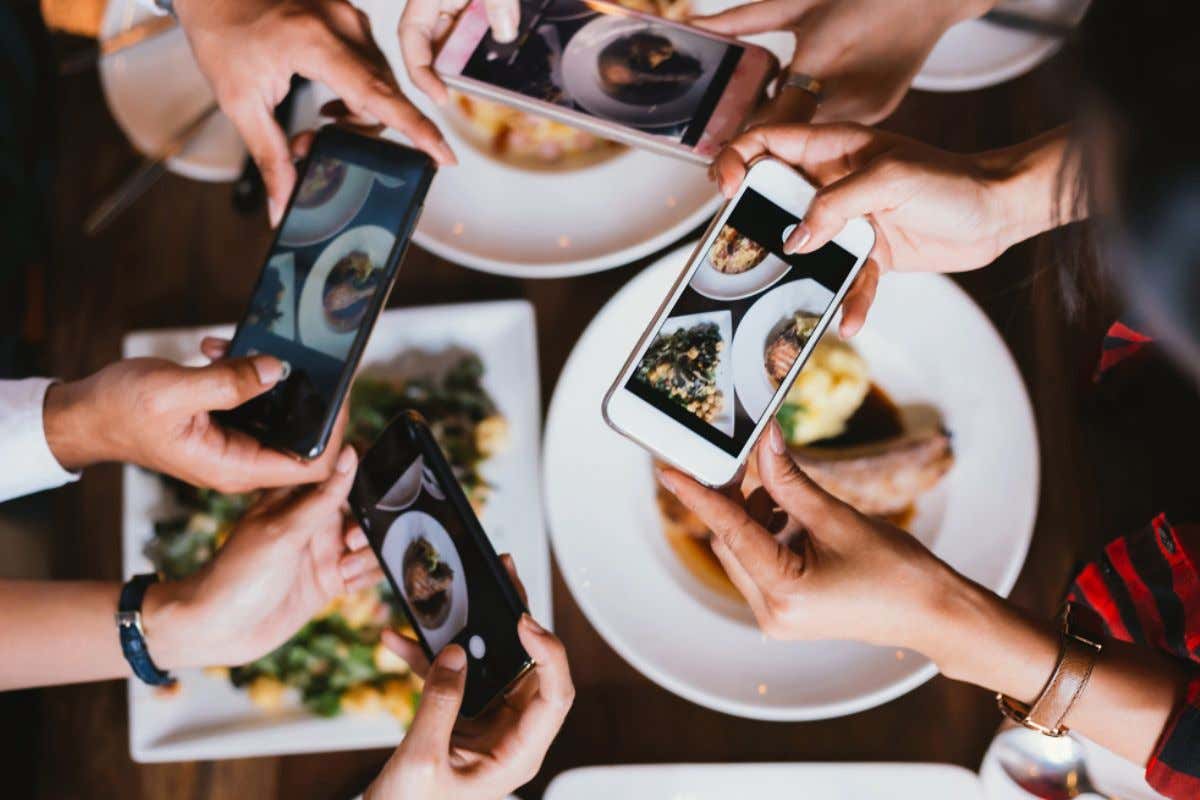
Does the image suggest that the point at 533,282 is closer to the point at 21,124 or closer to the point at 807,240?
the point at 807,240

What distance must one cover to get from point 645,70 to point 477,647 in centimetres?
65

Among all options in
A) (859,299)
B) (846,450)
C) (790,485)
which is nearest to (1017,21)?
(859,299)

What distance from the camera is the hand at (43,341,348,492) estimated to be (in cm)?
82

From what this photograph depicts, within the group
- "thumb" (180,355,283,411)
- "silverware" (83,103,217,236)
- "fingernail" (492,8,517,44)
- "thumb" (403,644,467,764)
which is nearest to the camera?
"thumb" (403,644,467,764)

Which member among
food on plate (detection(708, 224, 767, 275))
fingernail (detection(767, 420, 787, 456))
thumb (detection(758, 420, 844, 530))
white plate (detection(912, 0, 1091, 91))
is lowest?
thumb (detection(758, 420, 844, 530))

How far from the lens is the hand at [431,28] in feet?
3.00

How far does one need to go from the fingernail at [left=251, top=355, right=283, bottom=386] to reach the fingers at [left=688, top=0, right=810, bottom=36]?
1.96 ft

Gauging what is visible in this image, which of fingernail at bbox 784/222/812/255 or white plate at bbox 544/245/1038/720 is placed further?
white plate at bbox 544/245/1038/720

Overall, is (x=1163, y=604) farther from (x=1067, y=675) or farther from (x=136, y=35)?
(x=136, y=35)

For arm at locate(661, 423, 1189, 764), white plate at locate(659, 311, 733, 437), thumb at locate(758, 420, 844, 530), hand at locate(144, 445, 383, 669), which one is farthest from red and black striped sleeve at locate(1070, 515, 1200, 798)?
hand at locate(144, 445, 383, 669)

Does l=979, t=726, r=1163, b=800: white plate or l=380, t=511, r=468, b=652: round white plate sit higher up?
l=979, t=726, r=1163, b=800: white plate

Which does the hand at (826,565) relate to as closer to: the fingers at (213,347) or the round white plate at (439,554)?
the round white plate at (439,554)

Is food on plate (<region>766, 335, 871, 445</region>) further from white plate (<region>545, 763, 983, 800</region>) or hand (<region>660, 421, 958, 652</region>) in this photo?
white plate (<region>545, 763, 983, 800</region>)

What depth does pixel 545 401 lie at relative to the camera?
104cm
